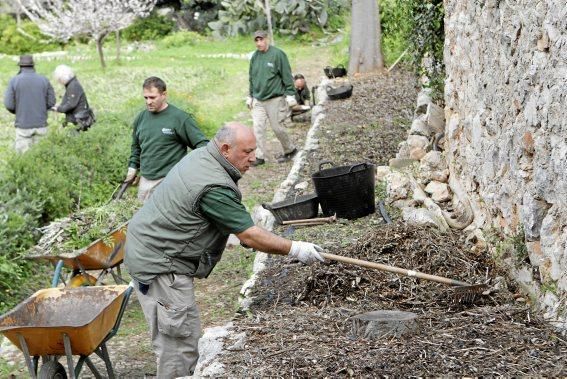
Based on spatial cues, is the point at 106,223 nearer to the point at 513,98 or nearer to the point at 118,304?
the point at 118,304

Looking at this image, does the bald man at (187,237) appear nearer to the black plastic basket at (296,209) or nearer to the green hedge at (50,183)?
the black plastic basket at (296,209)

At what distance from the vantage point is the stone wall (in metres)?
5.84

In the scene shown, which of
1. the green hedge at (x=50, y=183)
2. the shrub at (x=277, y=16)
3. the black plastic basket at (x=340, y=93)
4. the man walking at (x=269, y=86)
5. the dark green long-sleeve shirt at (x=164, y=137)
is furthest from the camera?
the shrub at (x=277, y=16)

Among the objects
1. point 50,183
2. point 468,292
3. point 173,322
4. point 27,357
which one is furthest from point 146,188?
point 468,292

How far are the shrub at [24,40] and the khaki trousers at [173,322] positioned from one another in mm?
31998

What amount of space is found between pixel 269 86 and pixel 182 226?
351 inches

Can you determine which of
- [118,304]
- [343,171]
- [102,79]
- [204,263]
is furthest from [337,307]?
[102,79]

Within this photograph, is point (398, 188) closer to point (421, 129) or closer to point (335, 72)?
point (421, 129)

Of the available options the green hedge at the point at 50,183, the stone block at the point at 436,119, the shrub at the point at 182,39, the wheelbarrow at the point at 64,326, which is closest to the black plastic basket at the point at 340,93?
the green hedge at the point at 50,183

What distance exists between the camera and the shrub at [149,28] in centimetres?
3756

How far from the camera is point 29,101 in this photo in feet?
49.0

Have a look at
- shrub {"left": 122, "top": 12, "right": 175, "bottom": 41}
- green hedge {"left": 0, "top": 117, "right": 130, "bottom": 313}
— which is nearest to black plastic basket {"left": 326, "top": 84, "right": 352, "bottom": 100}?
green hedge {"left": 0, "top": 117, "right": 130, "bottom": 313}

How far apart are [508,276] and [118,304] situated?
2.92 m

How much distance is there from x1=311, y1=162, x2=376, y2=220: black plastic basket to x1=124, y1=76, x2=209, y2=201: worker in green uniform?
1.28m
